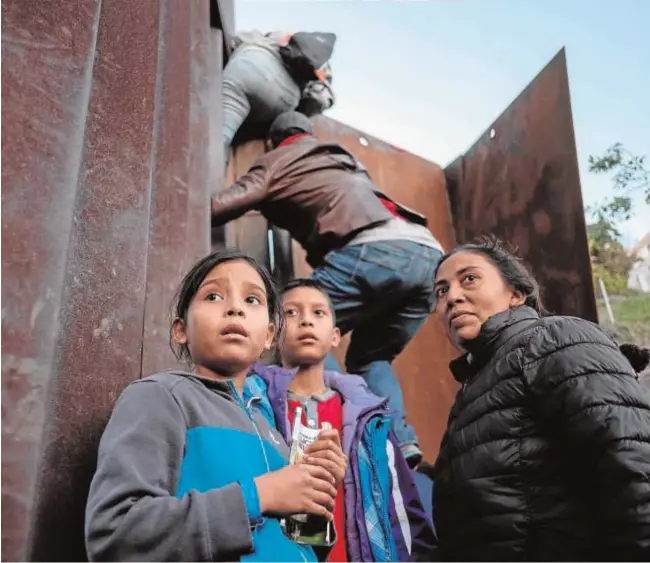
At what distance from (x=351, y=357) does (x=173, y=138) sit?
1.53m

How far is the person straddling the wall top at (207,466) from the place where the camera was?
101 centimetres

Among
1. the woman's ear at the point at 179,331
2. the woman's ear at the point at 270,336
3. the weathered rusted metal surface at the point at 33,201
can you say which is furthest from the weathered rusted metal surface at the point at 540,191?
the weathered rusted metal surface at the point at 33,201

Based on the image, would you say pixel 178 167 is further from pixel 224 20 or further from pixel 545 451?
pixel 224 20

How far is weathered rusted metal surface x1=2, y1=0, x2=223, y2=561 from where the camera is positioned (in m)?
1.10

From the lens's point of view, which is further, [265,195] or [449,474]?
[265,195]

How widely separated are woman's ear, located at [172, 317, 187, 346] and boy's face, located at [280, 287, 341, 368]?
2.60 ft

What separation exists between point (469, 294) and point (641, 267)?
6272mm

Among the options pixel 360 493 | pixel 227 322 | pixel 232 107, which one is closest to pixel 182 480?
pixel 227 322

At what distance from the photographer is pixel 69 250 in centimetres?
139

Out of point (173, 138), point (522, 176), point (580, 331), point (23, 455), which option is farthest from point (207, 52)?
point (23, 455)

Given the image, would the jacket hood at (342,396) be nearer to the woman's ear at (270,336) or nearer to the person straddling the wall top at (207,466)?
the woman's ear at (270,336)

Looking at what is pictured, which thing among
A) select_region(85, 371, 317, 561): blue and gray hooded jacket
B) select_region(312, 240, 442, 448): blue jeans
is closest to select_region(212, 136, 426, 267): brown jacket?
select_region(312, 240, 442, 448): blue jeans

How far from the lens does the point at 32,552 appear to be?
108 cm

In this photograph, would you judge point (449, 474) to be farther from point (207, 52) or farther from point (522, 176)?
point (522, 176)
